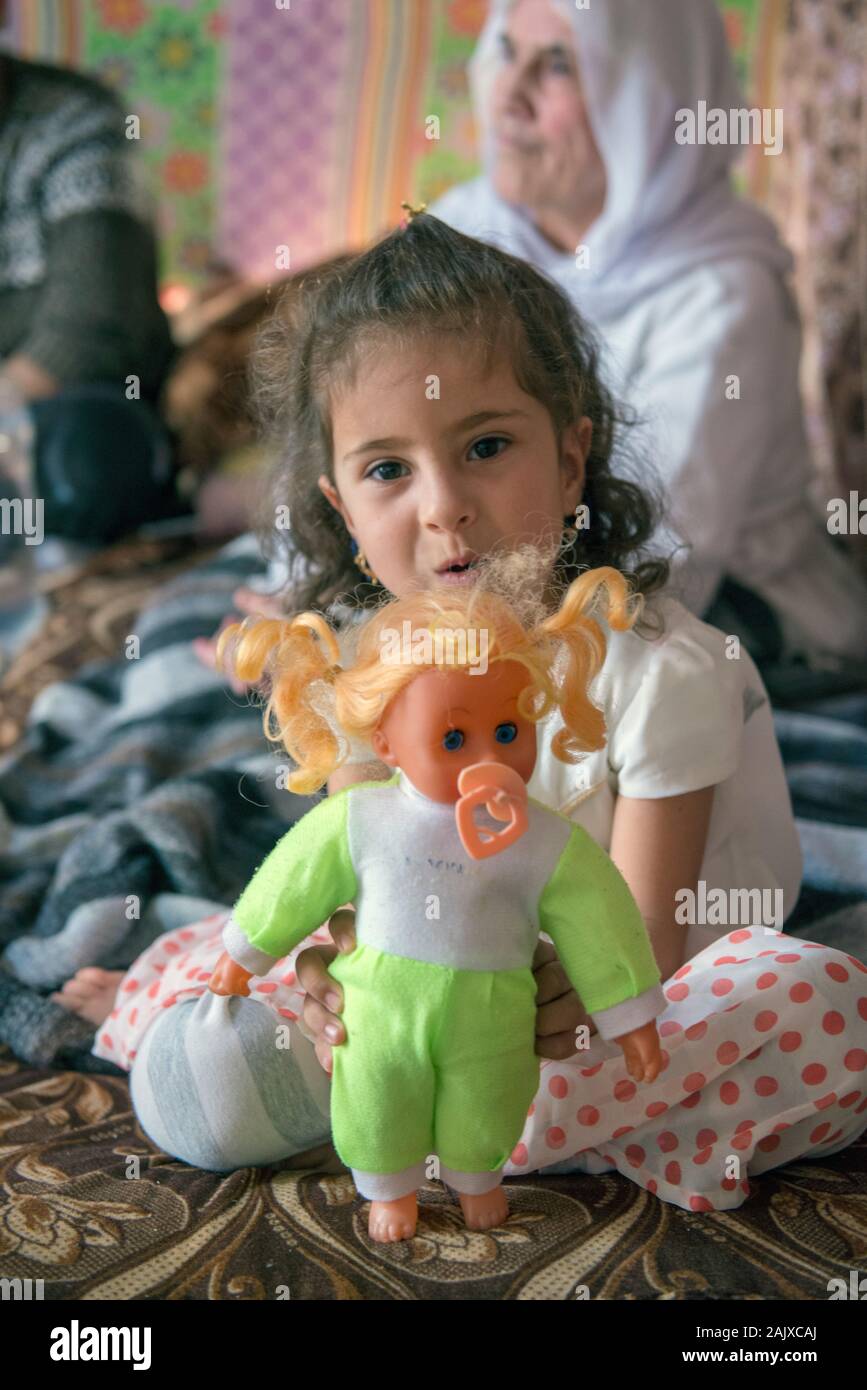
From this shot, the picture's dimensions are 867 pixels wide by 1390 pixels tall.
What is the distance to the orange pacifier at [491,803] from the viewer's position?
0.77 meters

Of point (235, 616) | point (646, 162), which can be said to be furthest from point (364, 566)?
point (646, 162)

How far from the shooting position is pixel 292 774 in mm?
876

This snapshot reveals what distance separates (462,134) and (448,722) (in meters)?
2.36

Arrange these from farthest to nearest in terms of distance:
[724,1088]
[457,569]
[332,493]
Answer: [332,493] → [457,569] → [724,1088]

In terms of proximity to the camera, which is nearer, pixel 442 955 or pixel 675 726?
pixel 442 955

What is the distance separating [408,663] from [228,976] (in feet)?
0.72

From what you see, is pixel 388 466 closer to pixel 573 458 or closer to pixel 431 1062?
pixel 573 458

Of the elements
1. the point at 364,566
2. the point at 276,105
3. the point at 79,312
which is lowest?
the point at 364,566

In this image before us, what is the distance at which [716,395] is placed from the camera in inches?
68.9

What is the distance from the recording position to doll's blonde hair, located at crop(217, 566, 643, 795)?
2.61 feet

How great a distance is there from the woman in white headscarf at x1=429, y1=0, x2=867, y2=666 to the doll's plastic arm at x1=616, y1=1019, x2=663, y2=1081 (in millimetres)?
927

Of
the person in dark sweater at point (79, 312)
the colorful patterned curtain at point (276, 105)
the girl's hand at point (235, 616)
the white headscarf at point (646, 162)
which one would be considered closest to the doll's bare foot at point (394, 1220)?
the girl's hand at point (235, 616)

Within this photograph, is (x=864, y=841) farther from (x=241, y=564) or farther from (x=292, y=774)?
(x=241, y=564)

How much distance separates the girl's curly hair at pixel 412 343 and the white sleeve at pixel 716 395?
1.60 feet
